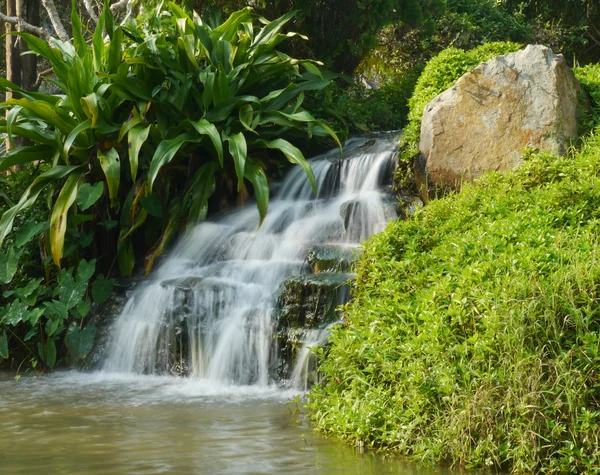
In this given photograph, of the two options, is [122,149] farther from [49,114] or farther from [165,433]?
[165,433]

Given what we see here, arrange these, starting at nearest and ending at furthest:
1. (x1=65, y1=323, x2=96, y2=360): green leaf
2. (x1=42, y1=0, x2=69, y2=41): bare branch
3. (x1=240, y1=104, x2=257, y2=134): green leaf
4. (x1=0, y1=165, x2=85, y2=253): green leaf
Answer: (x1=65, y1=323, x2=96, y2=360): green leaf
(x1=0, y1=165, x2=85, y2=253): green leaf
(x1=240, y1=104, x2=257, y2=134): green leaf
(x1=42, y1=0, x2=69, y2=41): bare branch

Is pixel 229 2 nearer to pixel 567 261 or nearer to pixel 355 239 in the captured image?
pixel 355 239

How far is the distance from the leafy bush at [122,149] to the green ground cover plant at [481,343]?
2296 millimetres

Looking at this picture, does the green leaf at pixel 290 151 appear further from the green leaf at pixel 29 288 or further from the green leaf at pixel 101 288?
the green leaf at pixel 29 288

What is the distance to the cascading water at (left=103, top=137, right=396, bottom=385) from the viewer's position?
6.73 meters

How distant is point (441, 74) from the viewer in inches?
363

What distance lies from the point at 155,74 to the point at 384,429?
524cm

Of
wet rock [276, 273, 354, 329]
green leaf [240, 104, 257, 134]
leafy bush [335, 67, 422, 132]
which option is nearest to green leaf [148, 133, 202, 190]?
green leaf [240, 104, 257, 134]

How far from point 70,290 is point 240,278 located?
5.23 ft

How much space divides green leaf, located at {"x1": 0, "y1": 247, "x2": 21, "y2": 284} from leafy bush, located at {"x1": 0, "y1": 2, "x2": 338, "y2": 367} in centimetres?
1

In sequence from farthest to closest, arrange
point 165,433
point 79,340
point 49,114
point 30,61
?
point 30,61 < point 49,114 < point 79,340 < point 165,433

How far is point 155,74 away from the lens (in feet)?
28.4

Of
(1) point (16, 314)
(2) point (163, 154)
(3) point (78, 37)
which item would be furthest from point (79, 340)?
(3) point (78, 37)

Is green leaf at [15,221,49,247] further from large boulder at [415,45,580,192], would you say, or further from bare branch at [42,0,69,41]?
bare branch at [42,0,69,41]
